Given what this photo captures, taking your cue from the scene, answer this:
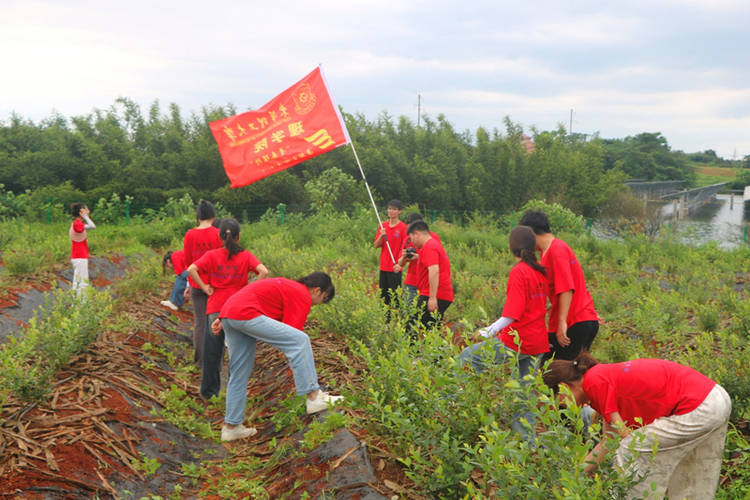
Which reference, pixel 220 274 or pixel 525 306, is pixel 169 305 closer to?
pixel 220 274

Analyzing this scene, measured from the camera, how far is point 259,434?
4.84 meters

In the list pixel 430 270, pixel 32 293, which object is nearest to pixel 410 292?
pixel 430 270

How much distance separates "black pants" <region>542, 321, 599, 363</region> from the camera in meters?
4.20

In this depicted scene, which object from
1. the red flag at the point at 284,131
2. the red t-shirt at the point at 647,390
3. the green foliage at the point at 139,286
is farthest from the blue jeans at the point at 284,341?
the green foliage at the point at 139,286

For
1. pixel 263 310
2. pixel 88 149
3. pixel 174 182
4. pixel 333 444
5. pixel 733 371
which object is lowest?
pixel 333 444

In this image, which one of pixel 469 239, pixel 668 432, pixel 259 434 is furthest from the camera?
pixel 469 239

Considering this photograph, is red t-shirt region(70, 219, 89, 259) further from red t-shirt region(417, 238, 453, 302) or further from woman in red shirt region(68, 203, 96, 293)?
red t-shirt region(417, 238, 453, 302)

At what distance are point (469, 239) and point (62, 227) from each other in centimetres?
1170

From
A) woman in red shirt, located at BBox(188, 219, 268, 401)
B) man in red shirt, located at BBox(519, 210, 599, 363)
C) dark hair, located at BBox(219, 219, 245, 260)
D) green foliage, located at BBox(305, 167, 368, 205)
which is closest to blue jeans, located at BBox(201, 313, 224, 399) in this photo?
woman in red shirt, located at BBox(188, 219, 268, 401)

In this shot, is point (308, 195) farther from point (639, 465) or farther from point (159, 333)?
point (639, 465)

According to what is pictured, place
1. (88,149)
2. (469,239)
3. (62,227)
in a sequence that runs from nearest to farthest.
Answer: (469,239)
(62,227)
(88,149)

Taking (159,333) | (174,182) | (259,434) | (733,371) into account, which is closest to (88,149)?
(174,182)

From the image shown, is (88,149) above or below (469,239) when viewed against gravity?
above

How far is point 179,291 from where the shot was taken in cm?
851
